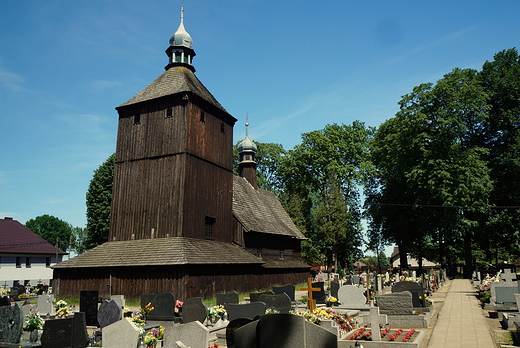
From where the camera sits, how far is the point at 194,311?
12945 millimetres

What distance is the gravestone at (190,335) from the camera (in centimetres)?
774

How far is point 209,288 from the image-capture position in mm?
22531

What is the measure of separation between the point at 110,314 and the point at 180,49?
21.0m

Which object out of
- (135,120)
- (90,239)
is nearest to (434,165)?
(135,120)

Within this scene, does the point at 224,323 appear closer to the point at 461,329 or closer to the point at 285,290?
the point at 285,290

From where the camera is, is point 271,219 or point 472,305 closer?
point 472,305

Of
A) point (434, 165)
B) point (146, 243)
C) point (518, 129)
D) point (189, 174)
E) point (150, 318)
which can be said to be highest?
point (518, 129)

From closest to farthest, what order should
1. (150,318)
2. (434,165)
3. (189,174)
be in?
(150,318)
(189,174)
(434,165)

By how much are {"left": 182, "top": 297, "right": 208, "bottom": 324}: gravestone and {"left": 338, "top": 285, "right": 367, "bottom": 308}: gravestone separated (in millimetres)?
6797

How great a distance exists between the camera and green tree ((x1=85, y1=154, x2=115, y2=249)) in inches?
1604

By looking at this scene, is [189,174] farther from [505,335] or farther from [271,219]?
[505,335]

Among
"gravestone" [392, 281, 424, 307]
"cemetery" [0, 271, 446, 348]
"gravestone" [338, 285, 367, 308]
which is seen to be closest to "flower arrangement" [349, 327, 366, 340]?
"cemetery" [0, 271, 446, 348]

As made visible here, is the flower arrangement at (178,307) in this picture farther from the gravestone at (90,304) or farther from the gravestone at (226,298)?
the gravestone at (90,304)

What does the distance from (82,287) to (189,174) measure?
8605 millimetres
